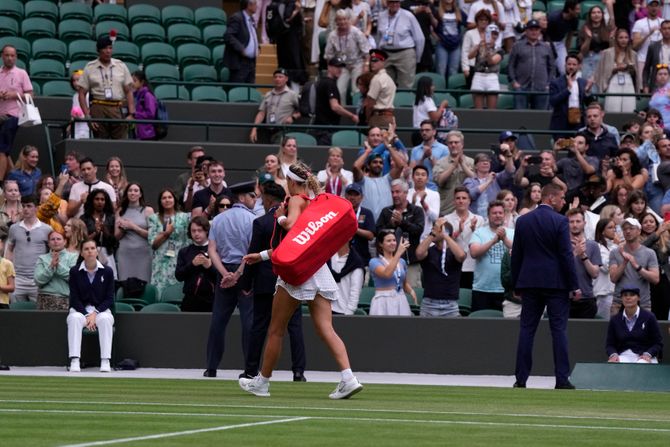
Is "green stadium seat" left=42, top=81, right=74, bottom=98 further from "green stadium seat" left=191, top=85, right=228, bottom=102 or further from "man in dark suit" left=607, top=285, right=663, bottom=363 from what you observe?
"man in dark suit" left=607, top=285, right=663, bottom=363

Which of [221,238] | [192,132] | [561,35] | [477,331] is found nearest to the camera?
[221,238]

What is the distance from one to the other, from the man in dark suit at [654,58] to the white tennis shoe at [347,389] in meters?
13.6

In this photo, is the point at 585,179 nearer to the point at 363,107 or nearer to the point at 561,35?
the point at 363,107

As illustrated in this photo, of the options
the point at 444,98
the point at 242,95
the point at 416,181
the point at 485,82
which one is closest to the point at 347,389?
the point at 416,181

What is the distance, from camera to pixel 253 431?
30.6 feet

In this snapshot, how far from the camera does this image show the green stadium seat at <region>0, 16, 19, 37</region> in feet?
86.7

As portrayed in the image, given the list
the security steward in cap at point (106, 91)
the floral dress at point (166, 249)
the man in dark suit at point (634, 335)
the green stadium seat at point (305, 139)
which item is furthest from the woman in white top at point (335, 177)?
the man in dark suit at point (634, 335)

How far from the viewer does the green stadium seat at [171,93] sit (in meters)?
25.1

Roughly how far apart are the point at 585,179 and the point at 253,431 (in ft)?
40.3

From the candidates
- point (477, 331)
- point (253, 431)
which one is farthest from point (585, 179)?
point (253, 431)

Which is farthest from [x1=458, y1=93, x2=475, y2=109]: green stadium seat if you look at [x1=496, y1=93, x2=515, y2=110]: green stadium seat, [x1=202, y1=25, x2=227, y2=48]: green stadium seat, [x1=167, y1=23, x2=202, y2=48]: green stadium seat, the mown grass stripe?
the mown grass stripe

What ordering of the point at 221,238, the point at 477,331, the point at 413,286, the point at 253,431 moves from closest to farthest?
the point at 253,431
the point at 221,238
the point at 477,331
the point at 413,286

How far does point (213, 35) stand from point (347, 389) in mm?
16248

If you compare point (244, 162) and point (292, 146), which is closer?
point (292, 146)
